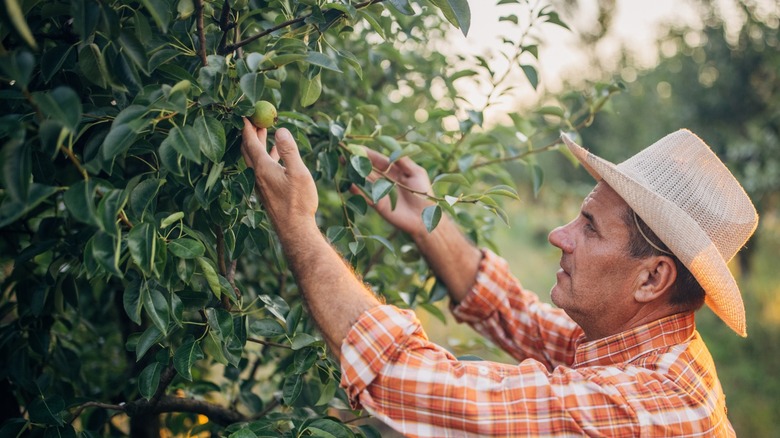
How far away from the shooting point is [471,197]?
1.66m

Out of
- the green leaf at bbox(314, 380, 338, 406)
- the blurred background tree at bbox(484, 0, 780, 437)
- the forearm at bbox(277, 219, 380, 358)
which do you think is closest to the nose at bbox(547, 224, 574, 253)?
the forearm at bbox(277, 219, 380, 358)

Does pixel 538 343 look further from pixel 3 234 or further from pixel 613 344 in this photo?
pixel 3 234

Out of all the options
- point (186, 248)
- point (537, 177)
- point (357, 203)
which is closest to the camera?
point (186, 248)

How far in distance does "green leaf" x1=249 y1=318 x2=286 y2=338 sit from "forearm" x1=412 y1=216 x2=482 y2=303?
0.78 m

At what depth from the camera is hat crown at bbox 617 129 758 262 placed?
179 cm

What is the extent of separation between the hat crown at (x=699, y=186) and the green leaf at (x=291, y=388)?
108 cm

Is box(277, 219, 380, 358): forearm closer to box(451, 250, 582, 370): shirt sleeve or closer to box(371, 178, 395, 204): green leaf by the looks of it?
box(371, 178, 395, 204): green leaf

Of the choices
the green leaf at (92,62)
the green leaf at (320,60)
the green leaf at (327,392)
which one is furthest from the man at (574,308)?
the green leaf at (92,62)

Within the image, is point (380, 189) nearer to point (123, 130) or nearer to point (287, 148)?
point (287, 148)

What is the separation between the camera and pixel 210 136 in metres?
1.24

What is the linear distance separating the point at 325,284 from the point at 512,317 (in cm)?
103

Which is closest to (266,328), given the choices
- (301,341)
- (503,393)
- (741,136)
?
(301,341)

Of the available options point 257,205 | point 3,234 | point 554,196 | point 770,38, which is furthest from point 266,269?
point 554,196

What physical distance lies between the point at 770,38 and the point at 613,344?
7.32m
